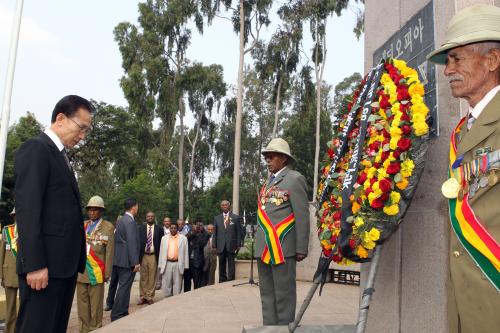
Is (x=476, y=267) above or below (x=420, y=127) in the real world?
below

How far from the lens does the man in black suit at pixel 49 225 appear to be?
249 centimetres

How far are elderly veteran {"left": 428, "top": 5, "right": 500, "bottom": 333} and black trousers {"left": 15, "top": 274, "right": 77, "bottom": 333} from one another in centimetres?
202

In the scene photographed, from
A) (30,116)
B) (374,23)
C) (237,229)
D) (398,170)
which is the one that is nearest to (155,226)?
(237,229)

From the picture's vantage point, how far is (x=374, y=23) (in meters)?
4.05

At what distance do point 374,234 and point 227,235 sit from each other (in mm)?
8070

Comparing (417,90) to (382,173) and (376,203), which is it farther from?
(376,203)

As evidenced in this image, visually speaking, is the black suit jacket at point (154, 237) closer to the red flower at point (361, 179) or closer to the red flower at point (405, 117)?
the red flower at point (361, 179)

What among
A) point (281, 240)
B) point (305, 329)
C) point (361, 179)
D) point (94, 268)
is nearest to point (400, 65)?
point (361, 179)

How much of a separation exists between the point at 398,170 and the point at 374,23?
1.83 m

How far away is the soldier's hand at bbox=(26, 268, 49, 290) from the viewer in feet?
8.09

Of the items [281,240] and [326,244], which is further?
[281,240]

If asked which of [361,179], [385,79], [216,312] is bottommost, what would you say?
[216,312]

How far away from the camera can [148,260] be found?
923cm

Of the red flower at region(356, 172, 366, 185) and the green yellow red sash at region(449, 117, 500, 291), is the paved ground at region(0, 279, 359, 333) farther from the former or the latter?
the green yellow red sash at region(449, 117, 500, 291)
